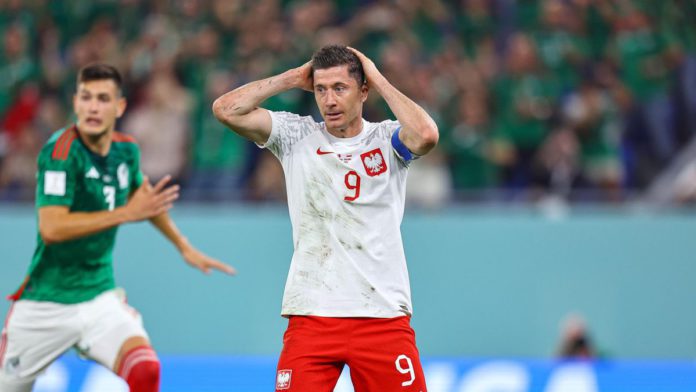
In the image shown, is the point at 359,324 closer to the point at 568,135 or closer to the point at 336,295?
the point at 336,295

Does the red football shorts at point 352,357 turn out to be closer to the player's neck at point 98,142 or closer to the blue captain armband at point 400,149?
the blue captain armband at point 400,149

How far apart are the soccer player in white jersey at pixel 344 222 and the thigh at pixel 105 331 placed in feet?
4.72

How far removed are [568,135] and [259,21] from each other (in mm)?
3599

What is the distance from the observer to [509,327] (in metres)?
11.2

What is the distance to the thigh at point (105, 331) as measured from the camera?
6.71 metres

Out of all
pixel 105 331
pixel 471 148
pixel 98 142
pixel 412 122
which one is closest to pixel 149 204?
pixel 98 142

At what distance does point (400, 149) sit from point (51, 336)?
97.1 inches

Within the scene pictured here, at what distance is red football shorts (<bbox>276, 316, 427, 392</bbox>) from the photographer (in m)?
5.60

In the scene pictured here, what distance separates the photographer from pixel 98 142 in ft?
22.4

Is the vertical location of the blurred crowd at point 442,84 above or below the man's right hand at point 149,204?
above

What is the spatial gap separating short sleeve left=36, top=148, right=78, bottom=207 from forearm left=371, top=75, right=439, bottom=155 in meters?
1.95

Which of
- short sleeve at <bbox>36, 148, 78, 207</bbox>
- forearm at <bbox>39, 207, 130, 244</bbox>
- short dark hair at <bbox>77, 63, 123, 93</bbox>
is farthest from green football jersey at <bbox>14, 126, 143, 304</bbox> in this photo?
short dark hair at <bbox>77, 63, 123, 93</bbox>

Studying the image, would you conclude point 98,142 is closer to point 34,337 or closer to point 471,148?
point 34,337

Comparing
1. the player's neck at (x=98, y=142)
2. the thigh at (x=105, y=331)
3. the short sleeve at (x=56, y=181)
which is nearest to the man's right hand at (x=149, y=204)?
the short sleeve at (x=56, y=181)
